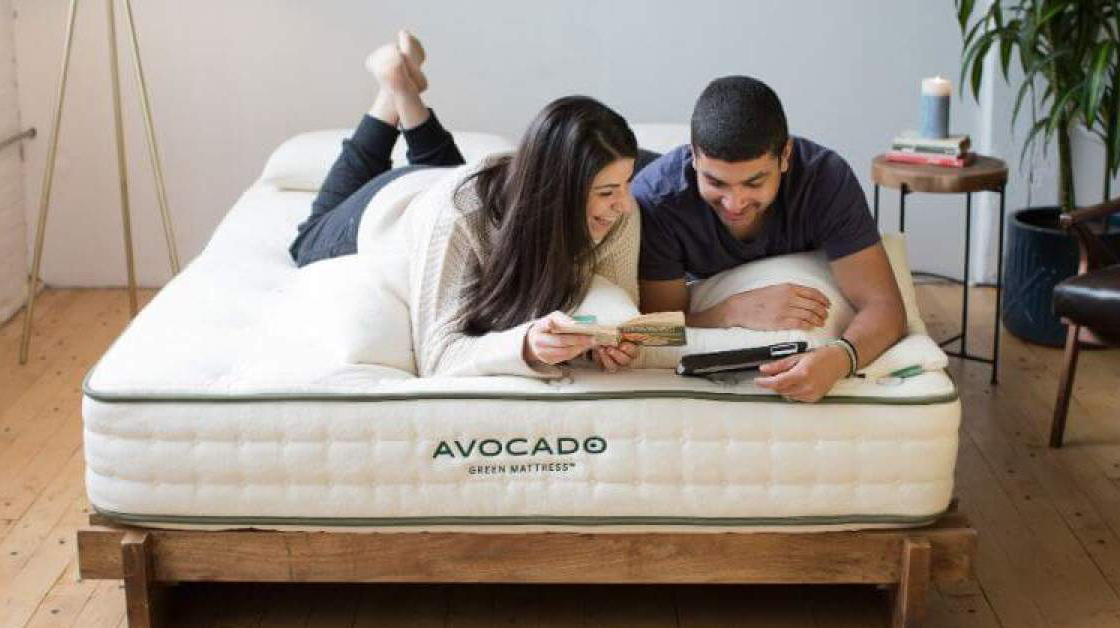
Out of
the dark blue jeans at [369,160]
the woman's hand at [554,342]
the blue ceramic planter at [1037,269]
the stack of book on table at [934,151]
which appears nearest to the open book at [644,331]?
the woman's hand at [554,342]

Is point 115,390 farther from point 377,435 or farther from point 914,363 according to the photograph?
point 914,363

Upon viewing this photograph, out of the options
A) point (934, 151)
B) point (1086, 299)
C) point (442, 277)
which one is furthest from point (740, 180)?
point (934, 151)

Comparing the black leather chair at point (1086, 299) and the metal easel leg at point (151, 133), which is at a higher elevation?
the metal easel leg at point (151, 133)

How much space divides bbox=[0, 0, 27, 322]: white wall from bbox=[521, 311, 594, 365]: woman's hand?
→ 246 cm

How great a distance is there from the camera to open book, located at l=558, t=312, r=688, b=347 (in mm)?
2457

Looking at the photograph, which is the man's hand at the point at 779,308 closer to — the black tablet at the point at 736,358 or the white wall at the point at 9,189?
the black tablet at the point at 736,358

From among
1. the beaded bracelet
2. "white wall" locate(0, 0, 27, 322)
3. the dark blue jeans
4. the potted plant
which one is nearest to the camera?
the beaded bracelet

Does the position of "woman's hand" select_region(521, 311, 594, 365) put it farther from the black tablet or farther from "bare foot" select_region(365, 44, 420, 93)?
"bare foot" select_region(365, 44, 420, 93)

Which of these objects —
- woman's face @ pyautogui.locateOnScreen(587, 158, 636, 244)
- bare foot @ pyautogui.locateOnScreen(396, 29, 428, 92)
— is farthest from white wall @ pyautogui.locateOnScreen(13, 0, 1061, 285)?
woman's face @ pyautogui.locateOnScreen(587, 158, 636, 244)

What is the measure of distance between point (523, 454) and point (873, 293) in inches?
28.7

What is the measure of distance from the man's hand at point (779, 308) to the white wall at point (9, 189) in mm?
2512

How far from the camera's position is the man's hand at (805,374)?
248cm

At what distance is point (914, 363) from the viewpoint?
2.63 meters

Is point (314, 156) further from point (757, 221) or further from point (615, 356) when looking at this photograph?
point (615, 356)
